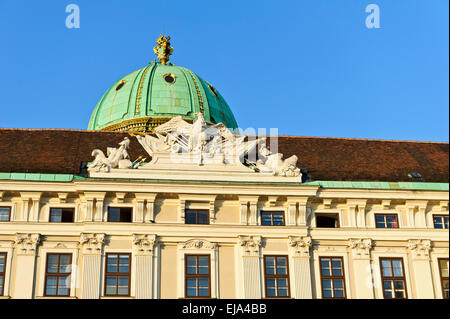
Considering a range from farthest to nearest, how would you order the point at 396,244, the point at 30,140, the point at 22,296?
the point at 30,140 < the point at 396,244 < the point at 22,296

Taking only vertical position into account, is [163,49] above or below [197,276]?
above

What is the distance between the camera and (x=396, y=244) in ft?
117

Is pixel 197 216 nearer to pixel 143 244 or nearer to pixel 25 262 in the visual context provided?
pixel 143 244

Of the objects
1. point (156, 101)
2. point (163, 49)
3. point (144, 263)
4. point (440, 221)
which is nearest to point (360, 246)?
point (440, 221)

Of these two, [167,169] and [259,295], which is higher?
[167,169]

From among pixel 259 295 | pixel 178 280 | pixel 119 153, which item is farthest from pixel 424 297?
pixel 119 153

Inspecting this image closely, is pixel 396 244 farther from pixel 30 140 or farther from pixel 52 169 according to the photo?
pixel 30 140

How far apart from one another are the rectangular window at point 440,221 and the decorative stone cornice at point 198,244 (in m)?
9.67

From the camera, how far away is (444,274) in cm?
3541

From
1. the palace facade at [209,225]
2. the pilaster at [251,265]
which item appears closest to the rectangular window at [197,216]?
the palace facade at [209,225]

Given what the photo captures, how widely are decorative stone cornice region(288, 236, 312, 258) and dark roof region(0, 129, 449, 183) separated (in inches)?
141

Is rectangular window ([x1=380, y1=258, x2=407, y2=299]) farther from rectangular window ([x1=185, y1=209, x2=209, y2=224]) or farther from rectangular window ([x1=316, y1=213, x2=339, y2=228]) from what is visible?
rectangular window ([x1=185, y1=209, x2=209, y2=224])

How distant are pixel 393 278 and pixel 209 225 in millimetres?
7998

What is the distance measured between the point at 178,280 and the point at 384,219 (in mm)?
9328
